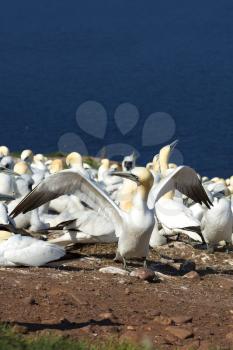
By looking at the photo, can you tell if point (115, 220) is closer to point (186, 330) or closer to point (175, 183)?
point (175, 183)

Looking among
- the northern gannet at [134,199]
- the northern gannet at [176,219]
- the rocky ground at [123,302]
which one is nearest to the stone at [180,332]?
the rocky ground at [123,302]

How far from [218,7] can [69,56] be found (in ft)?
138

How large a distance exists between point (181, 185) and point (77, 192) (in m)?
1.21

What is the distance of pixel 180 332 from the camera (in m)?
6.26

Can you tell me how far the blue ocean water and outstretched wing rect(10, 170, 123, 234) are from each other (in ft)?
94.9

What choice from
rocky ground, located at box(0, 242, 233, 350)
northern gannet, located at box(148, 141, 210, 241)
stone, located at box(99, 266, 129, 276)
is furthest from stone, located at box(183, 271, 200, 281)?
northern gannet, located at box(148, 141, 210, 241)

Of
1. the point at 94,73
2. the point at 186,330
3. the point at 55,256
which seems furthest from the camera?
the point at 94,73

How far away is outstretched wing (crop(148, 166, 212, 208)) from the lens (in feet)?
30.1

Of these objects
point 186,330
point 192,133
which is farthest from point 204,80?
point 186,330

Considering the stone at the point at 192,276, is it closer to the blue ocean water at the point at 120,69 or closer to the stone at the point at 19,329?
the stone at the point at 19,329

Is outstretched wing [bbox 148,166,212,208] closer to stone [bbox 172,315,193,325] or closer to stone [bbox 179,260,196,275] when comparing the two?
stone [bbox 179,260,196,275]

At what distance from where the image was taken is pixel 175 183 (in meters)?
9.60

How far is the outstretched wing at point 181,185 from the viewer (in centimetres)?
917

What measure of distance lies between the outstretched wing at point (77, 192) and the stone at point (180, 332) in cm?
255
